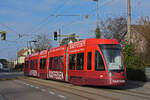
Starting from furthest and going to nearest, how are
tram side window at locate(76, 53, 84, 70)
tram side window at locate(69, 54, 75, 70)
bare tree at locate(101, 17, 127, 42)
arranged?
bare tree at locate(101, 17, 127, 42) < tram side window at locate(69, 54, 75, 70) < tram side window at locate(76, 53, 84, 70)

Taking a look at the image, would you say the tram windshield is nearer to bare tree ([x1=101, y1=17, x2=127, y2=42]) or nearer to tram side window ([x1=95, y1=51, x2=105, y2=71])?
tram side window ([x1=95, y1=51, x2=105, y2=71])

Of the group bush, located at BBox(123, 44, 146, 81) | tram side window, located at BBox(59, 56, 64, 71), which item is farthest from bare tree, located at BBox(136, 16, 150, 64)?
tram side window, located at BBox(59, 56, 64, 71)

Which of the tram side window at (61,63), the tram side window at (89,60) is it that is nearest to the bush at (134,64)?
the tram side window at (61,63)

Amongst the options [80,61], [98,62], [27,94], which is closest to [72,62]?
[80,61]

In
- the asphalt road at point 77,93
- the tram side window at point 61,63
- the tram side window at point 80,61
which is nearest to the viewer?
the asphalt road at point 77,93

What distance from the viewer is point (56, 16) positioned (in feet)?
90.3

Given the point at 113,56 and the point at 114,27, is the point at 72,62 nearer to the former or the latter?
the point at 113,56

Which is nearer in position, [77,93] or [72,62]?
[77,93]

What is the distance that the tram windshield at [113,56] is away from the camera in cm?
1348

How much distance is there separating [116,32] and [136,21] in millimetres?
12067

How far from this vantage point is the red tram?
13383 mm

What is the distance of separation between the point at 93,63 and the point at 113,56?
4.11 feet

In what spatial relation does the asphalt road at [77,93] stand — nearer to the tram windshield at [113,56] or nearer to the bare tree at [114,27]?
the tram windshield at [113,56]

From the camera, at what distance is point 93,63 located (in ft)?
46.2
